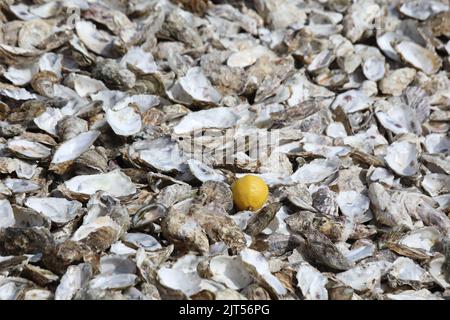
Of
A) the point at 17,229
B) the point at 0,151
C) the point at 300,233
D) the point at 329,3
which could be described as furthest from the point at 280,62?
the point at 17,229

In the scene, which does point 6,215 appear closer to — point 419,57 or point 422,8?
point 419,57

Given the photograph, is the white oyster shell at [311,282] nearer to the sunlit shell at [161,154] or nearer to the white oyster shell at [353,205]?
the white oyster shell at [353,205]

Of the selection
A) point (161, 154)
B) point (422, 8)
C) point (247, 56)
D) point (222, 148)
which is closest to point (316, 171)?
point (222, 148)

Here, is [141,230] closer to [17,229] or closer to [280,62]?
[17,229]

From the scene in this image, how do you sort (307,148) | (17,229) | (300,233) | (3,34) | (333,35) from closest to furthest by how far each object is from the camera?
(17,229) < (300,233) < (307,148) < (3,34) < (333,35)

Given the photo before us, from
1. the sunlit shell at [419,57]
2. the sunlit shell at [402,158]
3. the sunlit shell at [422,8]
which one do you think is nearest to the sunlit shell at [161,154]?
the sunlit shell at [402,158]

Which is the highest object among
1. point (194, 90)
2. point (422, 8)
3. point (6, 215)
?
point (422, 8)
